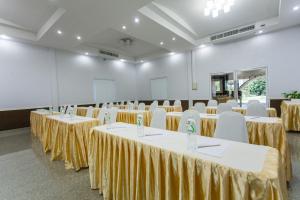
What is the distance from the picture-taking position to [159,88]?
10.1 meters

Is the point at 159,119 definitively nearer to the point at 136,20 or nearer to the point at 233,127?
the point at 233,127

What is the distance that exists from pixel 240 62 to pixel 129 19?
504 cm

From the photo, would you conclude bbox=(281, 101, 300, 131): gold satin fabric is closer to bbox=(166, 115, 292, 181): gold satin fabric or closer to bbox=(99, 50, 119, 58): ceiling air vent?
bbox=(166, 115, 292, 181): gold satin fabric

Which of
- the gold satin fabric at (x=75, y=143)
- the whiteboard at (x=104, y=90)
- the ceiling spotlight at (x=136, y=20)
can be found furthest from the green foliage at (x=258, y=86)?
the whiteboard at (x=104, y=90)

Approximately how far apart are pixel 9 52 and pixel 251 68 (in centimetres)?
955

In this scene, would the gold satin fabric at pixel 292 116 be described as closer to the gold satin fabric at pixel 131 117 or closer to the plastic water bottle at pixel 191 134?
the gold satin fabric at pixel 131 117

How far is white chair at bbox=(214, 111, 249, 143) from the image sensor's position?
195 centimetres

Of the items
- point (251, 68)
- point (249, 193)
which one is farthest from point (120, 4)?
point (251, 68)

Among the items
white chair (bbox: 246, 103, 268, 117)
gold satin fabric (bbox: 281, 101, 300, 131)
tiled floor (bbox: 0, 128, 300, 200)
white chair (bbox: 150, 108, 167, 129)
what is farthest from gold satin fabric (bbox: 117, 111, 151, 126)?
gold satin fabric (bbox: 281, 101, 300, 131)

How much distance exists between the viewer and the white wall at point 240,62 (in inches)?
236

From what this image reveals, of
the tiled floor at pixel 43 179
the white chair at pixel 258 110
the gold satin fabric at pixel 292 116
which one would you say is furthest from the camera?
the gold satin fabric at pixel 292 116

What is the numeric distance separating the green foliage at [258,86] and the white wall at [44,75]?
732 cm

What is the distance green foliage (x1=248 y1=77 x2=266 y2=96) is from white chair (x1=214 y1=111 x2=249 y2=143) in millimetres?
5958

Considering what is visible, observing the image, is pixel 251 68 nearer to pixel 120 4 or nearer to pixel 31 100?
pixel 120 4
